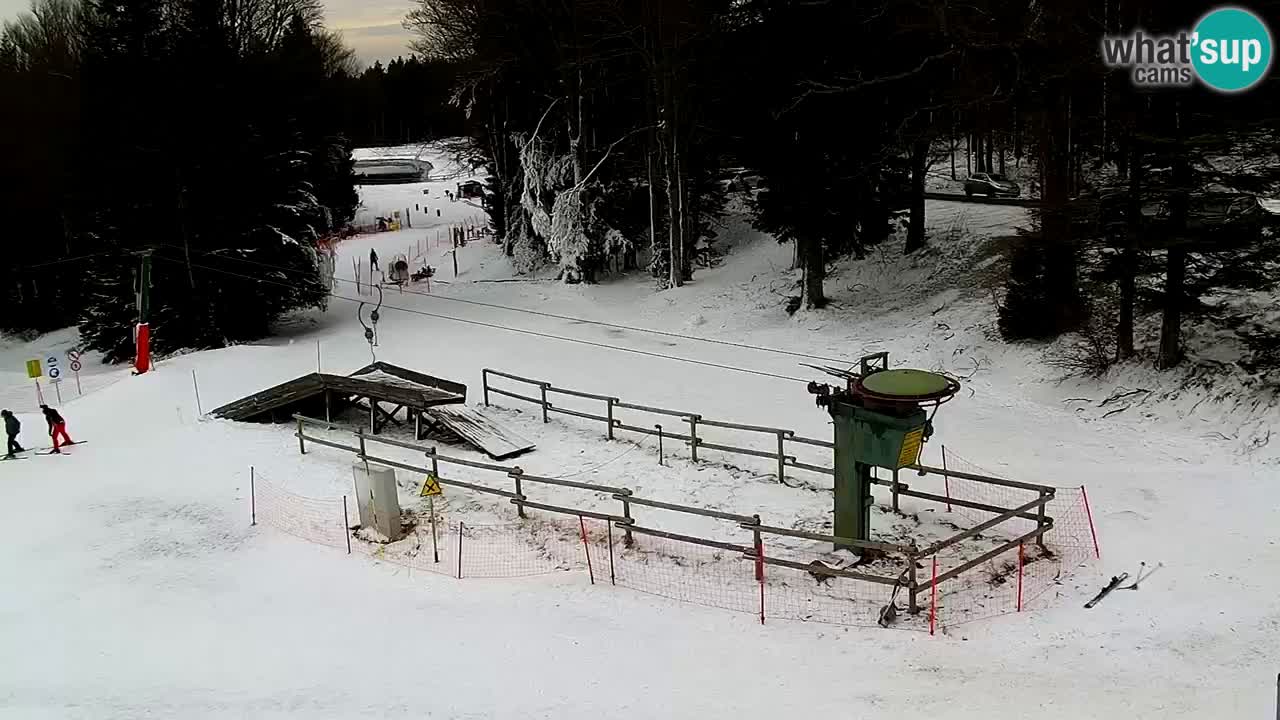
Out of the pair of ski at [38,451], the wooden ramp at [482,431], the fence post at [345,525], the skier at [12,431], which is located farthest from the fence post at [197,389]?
the fence post at [345,525]

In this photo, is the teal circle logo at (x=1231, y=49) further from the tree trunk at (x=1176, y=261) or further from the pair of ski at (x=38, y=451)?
the pair of ski at (x=38, y=451)

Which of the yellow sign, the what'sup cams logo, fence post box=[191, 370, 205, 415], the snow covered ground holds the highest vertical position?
the what'sup cams logo

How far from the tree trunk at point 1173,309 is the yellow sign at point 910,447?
8.78 m

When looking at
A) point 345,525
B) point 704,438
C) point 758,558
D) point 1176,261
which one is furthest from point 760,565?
point 1176,261

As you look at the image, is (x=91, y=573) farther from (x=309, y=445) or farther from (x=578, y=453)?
(x=578, y=453)

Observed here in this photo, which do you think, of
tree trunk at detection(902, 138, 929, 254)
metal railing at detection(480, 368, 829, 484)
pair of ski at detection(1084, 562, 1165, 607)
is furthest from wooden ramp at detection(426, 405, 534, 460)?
tree trunk at detection(902, 138, 929, 254)

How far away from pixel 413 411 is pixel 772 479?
7194 millimetres

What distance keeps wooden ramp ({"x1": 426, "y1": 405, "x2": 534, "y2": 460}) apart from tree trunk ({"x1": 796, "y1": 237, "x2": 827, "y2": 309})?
1230cm

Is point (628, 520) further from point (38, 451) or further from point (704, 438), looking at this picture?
point (38, 451)

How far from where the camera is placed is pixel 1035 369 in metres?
20.5

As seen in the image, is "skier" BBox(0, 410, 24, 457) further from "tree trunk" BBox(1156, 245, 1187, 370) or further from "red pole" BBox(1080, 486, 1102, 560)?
"tree trunk" BBox(1156, 245, 1187, 370)

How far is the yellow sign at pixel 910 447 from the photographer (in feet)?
37.8

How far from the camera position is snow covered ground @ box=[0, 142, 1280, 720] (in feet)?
31.0

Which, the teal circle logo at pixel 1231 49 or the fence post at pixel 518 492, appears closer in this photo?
the fence post at pixel 518 492
